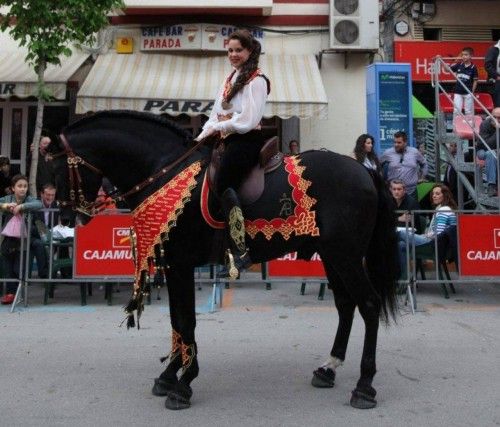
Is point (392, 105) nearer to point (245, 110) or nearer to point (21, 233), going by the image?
point (21, 233)

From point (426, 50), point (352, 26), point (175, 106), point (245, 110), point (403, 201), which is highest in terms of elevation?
point (426, 50)

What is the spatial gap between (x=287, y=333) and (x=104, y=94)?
7.12 metres

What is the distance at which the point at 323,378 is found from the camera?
4.97 m

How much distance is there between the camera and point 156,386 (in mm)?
4777

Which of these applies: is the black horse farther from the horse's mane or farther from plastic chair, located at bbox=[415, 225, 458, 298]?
plastic chair, located at bbox=[415, 225, 458, 298]

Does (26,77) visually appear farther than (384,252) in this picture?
Yes

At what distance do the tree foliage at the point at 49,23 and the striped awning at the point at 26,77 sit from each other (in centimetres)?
99

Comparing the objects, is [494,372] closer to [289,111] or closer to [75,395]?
[75,395]

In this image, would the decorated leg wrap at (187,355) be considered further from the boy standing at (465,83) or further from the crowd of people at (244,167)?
the boy standing at (465,83)

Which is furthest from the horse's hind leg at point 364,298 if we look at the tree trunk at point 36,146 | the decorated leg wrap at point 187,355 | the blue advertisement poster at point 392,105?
the blue advertisement poster at point 392,105

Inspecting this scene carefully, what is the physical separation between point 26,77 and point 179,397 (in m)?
9.37

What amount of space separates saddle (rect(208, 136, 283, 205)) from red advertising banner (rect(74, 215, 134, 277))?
3.96 m

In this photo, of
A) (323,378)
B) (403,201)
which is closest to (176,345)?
(323,378)

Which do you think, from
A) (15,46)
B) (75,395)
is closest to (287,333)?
(75,395)
